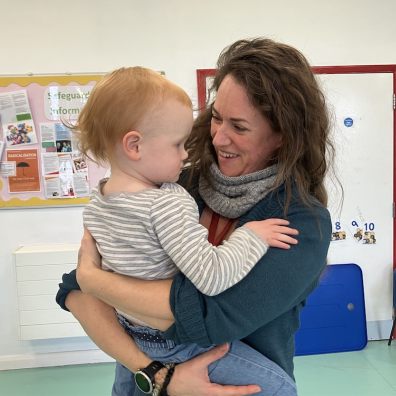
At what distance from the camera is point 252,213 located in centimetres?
102

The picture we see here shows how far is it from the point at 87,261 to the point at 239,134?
48cm

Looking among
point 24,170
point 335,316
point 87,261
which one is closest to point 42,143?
point 24,170

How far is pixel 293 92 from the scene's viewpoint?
0.99m

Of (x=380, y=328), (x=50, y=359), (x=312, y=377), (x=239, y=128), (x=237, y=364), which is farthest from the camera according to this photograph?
(x=380, y=328)

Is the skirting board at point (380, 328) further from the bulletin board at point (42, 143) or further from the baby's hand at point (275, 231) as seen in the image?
the baby's hand at point (275, 231)

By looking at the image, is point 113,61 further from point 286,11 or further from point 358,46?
point 358,46

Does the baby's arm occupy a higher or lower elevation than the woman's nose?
lower

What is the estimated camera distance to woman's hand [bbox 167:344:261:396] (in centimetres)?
95

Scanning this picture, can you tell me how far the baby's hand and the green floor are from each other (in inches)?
84.0

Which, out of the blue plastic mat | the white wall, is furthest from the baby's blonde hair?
the blue plastic mat

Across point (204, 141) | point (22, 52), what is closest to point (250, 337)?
point (204, 141)

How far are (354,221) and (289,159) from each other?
255 cm

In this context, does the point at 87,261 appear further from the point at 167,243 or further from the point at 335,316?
the point at 335,316

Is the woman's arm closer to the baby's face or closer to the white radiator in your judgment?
the baby's face
